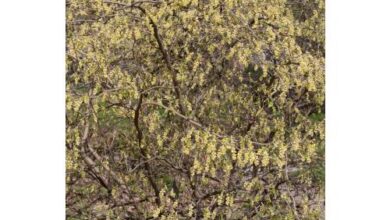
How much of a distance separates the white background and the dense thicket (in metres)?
0.07

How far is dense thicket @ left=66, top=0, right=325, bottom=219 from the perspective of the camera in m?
3.15

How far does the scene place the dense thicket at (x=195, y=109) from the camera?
3146 mm

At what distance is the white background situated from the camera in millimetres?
3115

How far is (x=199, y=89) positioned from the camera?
3287 mm
